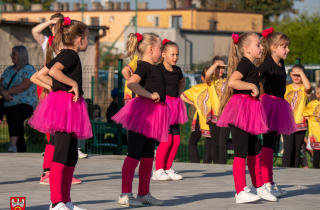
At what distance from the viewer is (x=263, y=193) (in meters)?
5.61

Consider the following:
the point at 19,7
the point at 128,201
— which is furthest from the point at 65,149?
the point at 19,7

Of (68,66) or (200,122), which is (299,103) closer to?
(200,122)

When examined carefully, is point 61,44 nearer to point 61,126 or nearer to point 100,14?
point 61,126

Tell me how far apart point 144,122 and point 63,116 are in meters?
0.90

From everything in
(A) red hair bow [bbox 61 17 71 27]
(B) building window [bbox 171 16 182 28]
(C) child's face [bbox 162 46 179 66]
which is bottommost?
(C) child's face [bbox 162 46 179 66]

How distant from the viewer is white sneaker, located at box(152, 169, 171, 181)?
23.0ft

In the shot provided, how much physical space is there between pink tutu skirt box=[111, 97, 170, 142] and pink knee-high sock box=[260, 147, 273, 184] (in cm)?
127

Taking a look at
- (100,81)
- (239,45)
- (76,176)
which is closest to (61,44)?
(239,45)

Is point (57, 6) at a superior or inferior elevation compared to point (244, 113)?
superior

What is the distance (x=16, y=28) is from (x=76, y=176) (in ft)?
45.9

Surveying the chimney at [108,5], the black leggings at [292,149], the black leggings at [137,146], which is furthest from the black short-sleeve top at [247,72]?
the chimney at [108,5]

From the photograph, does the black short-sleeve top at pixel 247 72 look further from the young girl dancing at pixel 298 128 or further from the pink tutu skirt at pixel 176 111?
the young girl dancing at pixel 298 128

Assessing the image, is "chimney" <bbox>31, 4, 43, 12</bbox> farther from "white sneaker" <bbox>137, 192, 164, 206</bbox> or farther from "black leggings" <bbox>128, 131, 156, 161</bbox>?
"white sneaker" <bbox>137, 192, 164, 206</bbox>

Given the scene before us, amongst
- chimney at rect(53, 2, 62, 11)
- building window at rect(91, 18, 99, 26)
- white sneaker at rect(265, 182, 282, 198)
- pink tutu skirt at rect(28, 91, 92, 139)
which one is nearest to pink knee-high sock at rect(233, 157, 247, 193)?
white sneaker at rect(265, 182, 282, 198)
